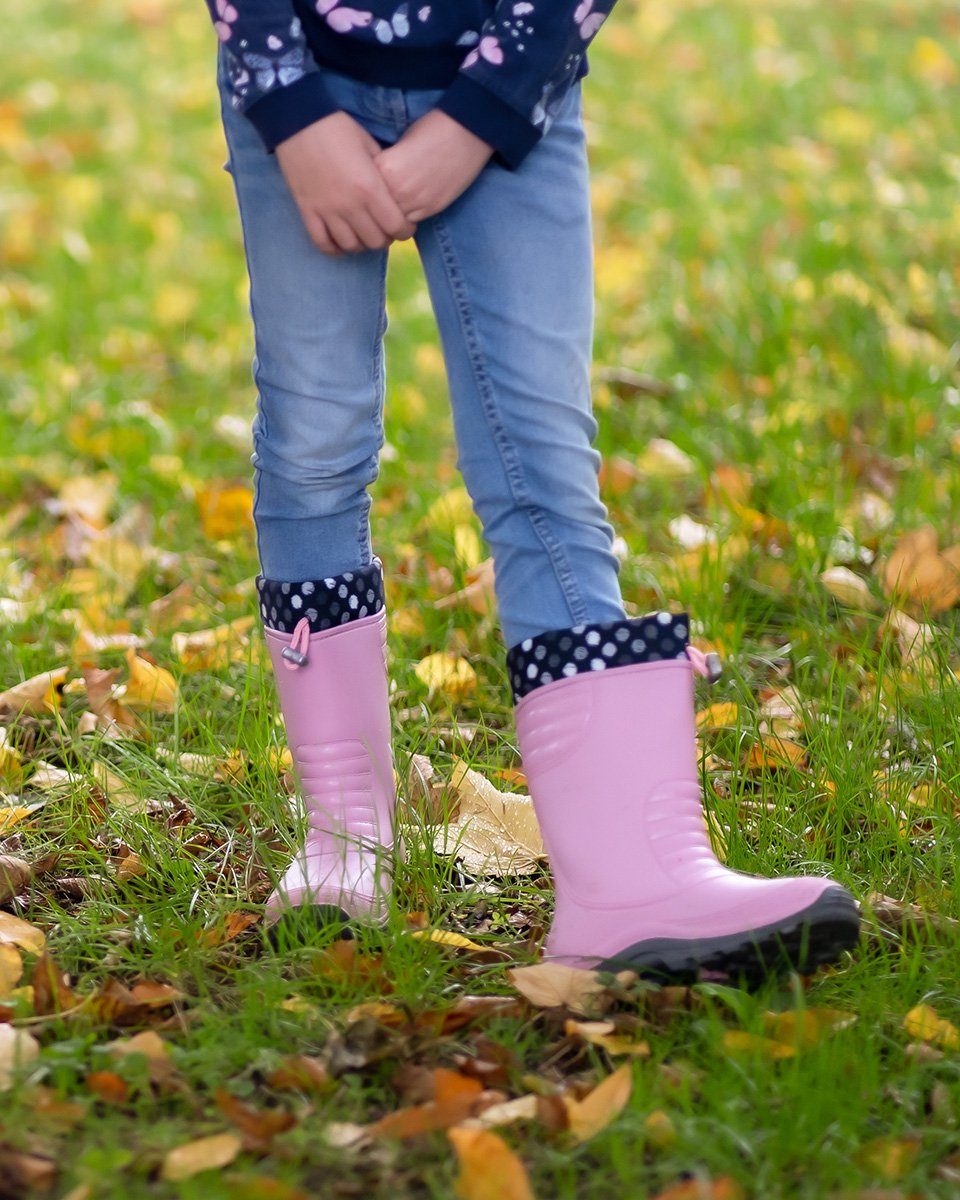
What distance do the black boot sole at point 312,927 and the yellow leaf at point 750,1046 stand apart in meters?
0.40

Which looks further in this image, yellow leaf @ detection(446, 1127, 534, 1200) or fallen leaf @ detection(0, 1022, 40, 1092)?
fallen leaf @ detection(0, 1022, 40, 1092)

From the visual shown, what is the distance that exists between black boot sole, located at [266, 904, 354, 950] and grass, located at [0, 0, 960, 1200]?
27mm

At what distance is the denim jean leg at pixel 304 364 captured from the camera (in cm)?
149

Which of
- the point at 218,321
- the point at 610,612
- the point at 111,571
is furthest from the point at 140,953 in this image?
the point at 218,321

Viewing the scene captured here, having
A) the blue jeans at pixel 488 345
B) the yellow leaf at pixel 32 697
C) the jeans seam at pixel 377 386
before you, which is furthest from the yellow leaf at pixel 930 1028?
the yellow leaf at pixel 32 697

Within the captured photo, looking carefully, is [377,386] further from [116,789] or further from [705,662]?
[116,789]

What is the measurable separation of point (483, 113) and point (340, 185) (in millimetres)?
151

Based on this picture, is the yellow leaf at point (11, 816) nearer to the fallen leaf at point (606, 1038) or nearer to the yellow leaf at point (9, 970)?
the yellow leaf at point (9, 970)

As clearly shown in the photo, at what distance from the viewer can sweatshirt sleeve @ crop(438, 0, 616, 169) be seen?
1.41m

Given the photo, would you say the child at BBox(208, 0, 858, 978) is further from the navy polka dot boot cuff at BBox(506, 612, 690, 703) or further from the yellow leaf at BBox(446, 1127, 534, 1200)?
the yellow leaf at BBox(446, 1127, 534, 1200)

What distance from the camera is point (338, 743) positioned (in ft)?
5.23

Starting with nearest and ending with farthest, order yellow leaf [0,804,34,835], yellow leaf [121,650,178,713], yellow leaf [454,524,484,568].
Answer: yellow leaf [0,804,34,835]
yellow leaf [121,650,178,713]
yellow leaf [454,524,484,568]

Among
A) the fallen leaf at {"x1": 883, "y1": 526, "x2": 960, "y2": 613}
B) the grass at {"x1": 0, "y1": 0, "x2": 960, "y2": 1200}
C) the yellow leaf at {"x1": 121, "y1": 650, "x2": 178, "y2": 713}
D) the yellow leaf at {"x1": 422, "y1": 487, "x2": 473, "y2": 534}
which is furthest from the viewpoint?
the yellow leaf at {"x1": 422, "y1": 487, "x2": 473, "y2": 534}

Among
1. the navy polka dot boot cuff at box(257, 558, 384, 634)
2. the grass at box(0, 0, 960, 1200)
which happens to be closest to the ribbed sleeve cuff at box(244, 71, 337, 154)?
the navy polka dot boot cuff at box(257, 558, 384, 634)
